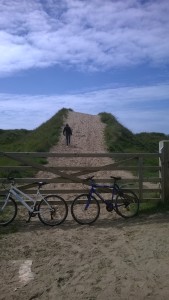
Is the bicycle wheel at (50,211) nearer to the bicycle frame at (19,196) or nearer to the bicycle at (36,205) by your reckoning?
the bicycle at (36,205)

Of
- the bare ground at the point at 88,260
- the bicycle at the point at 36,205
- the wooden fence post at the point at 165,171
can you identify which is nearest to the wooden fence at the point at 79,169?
the wooden fence post at the point at 165,171

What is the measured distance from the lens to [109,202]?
10.5m

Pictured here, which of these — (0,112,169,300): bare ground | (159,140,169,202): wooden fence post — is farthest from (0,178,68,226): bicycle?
(159,140,169,202): wooden fence post

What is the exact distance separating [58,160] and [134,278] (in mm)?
17596

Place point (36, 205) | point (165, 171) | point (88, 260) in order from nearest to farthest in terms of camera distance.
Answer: point (88, 260) < point (36, 205) < point (165, 171)

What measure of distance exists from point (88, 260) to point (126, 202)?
3786mm

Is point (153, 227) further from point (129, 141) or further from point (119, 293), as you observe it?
point (129, 141)

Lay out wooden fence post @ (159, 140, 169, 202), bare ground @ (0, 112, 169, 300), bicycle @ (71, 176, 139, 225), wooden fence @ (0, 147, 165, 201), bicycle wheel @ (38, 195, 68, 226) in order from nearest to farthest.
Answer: bare ground @ (0, 112, 169, 300), bicycle wheel @ (38, 195, 68, 226), bicycle @ (71, 176, 139, 225), wooden fence @ (0, 147, 165, 201), wooden fence post @ (159, 140, 169, 202)

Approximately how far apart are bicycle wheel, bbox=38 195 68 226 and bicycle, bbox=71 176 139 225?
321mm

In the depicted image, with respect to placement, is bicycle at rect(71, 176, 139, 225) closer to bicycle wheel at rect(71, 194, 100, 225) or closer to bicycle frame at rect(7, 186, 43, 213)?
bicycle wheel at rect(71, 194, 100, 225)

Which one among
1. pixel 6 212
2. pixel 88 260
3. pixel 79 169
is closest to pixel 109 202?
pixel 79 169

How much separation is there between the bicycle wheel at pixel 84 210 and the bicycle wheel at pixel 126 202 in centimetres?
60

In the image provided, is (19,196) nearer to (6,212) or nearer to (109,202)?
(6,212)

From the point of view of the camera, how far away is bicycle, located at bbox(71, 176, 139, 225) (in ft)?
33.5
